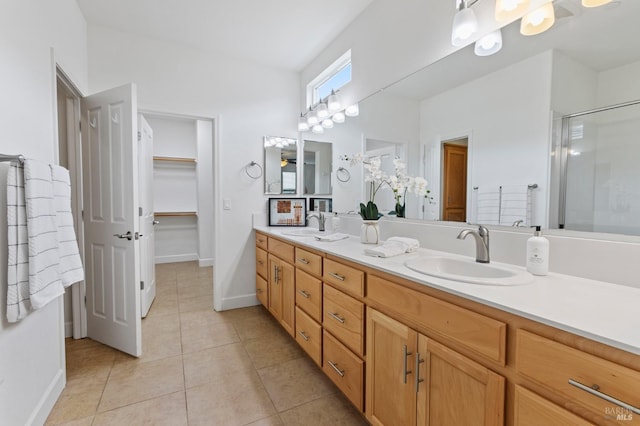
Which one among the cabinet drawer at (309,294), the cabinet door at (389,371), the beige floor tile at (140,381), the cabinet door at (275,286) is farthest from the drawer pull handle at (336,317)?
the beige floor tile at (140,381)

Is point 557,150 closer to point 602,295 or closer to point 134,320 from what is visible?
point 602,295

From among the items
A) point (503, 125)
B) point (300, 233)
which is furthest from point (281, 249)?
point (503, 125)

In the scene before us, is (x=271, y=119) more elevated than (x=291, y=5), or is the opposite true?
(x=291, y=5)

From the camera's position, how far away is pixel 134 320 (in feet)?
6.99

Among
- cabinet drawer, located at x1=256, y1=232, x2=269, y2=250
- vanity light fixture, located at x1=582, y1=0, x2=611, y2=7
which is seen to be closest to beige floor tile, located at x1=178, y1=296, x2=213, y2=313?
cabinet drawer, located at x1=256, y1=232, x2=269, y2=250

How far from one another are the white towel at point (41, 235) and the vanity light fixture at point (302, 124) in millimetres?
2198

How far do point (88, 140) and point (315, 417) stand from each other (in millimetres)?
2634

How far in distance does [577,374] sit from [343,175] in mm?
2128

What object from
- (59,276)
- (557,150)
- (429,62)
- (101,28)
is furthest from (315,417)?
(101,28)

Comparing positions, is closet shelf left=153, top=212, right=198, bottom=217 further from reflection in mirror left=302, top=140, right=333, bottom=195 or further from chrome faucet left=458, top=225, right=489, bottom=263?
chrome faucet left=458, top=225, right=489, bottom=263

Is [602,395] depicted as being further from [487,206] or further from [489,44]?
[489,44]

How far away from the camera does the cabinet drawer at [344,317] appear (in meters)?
1.41

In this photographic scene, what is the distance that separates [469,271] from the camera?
1323mm

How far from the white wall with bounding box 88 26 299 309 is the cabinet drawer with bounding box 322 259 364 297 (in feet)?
5.46
